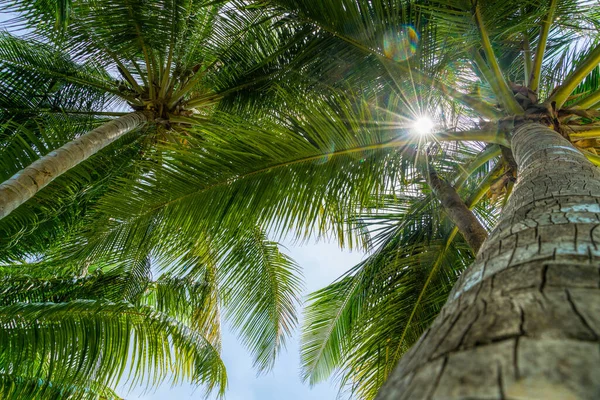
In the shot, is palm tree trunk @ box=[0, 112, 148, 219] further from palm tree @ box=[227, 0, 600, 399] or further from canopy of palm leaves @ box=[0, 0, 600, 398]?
palm tree @ box=[227, 0, 600, 399]

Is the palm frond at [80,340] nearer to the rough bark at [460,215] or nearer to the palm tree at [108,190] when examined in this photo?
the palm tree at [108,190]

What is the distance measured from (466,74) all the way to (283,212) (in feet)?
7.70

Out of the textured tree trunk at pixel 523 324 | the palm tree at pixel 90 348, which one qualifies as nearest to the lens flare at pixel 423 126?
the textured tree trunk at pixel 523 324

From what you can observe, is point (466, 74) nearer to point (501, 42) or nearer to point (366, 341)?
point (501, 42)

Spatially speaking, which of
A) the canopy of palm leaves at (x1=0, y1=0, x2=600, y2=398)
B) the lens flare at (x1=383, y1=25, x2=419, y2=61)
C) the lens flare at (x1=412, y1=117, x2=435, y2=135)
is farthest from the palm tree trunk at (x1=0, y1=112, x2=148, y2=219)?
the lens flare at (x1=412, y1=117, x2=435, y2=135)

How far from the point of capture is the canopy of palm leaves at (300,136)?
2914 millimetres

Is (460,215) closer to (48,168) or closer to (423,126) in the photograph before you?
(423,126)

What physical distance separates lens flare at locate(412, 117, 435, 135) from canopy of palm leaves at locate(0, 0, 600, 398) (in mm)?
61

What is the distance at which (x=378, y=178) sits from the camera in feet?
10.2

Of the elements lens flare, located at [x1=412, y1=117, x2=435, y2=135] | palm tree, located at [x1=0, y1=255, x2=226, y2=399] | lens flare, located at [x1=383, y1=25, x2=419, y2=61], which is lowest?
palm tree, located at [x1=0, y1=255, x2=226, y2=399]

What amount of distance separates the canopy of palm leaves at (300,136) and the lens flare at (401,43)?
0.6 inches

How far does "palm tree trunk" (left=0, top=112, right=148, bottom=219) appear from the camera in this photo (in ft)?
8.59

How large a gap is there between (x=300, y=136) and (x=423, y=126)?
90 cm

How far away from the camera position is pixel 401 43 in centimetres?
305
